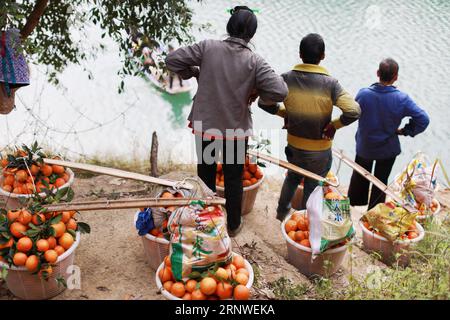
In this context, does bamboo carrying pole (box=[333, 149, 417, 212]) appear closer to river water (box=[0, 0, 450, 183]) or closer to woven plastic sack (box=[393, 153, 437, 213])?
woven plastic sack (box=[393, 153, 437, 213])

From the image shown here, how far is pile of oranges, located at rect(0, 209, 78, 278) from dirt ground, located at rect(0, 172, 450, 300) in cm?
35

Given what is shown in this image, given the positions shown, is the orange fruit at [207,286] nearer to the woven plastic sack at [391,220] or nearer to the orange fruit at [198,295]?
the orange fruit at [198,295]

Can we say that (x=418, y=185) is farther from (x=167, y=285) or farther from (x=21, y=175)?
(x=21, y=175)

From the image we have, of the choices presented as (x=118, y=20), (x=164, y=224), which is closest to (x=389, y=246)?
(x=164, y=224)

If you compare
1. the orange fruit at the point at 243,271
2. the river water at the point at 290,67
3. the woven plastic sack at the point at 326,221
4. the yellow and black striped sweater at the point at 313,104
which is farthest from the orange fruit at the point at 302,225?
the river water at the point at 290,67

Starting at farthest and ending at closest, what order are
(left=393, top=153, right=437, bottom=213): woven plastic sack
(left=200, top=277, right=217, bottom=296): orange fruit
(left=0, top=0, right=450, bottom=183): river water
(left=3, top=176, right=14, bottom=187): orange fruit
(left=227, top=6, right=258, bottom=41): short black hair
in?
1. (left=0, top=0, right=450, bottom=183): river water
2. (left=393, top=153, right=437, bottom=213): woven plastic sack
3. (left=3, top=176, right=14, bottom=187): orange fruit
4. (left=227, top=6, right=258, bottom=41): short black hair
5. (left=200, top=277, right=217, bottom=296): orange fruit

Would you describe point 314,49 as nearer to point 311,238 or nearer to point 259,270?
point 311,238

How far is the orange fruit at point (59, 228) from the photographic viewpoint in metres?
2.87

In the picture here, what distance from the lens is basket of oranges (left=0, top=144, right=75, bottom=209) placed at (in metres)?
3.65

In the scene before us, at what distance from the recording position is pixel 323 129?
3621mm

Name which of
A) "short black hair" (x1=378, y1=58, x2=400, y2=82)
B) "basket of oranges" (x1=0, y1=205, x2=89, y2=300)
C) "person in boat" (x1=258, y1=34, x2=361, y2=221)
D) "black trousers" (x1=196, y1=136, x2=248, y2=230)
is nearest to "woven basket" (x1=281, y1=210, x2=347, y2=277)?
"black trousers" (x1=196, y1=136, x2=248, y2=230)

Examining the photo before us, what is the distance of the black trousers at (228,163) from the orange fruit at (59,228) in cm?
108

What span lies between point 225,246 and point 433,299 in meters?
1.13

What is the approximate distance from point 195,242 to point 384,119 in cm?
214
